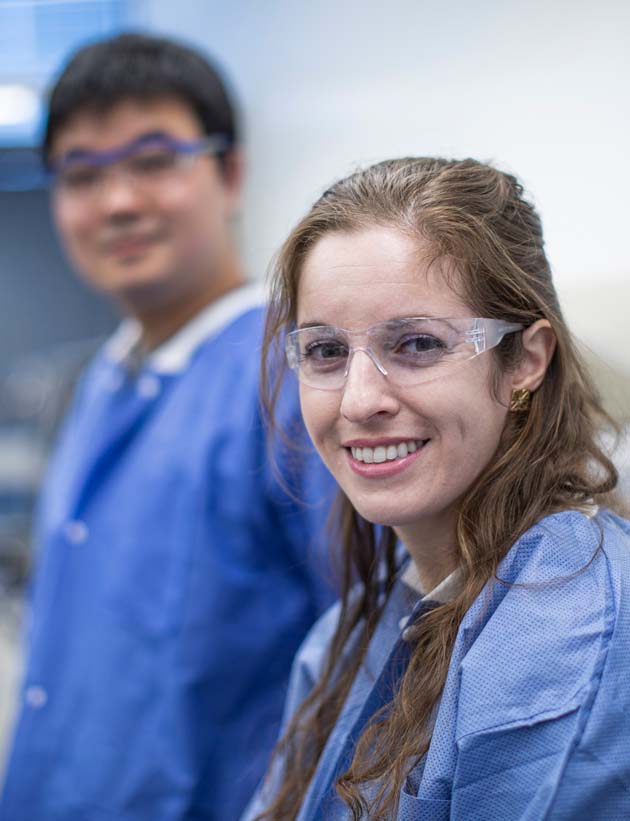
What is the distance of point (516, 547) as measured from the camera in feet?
2.54

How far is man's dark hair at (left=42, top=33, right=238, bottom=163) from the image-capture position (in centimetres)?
151

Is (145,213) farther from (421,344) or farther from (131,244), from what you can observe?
(421,344)

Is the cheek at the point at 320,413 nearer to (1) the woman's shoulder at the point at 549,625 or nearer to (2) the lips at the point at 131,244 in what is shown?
(1) the woman's shoulder at the point at 549,625

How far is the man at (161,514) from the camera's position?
4.33 ft

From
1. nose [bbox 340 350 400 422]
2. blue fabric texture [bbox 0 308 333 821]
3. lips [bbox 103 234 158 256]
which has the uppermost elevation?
nose [bbox 340 350 400 422]

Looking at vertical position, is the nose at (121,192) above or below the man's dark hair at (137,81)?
below

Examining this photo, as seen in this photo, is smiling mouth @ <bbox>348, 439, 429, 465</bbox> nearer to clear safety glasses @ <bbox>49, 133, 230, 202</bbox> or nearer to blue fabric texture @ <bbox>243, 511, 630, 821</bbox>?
blue fabric texture @ <bbox>243, 511, 630, 821</bbox>

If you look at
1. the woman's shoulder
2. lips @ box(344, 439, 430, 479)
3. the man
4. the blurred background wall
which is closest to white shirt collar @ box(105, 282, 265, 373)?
the man

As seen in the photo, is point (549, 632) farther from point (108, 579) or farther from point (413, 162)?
point (108, 579)

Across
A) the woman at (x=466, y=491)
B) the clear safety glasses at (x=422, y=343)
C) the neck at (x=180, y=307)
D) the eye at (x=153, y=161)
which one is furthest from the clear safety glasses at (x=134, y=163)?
the clear safety glasses at (x=422, y=343)

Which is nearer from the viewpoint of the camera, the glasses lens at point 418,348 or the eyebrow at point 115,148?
the glasses lens at point 418,348

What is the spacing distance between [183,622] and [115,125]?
34.0 inches

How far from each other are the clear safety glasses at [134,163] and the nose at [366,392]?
0.88 meters

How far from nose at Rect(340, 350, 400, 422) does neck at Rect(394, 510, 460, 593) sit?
0.14 metres
